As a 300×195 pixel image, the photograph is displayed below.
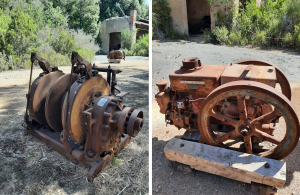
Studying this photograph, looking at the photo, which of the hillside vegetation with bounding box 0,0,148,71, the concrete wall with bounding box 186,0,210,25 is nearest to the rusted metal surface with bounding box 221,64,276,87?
the hillside vegetation with bounding box 0,0,148,71

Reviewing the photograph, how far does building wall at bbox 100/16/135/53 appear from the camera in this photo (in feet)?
70.0

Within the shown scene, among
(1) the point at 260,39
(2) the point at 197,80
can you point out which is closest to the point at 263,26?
(1) the point at 260,39

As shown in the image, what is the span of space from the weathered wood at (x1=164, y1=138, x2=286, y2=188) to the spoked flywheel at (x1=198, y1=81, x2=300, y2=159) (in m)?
0.15

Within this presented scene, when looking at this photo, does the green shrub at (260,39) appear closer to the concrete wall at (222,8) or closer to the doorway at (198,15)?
the concrete wall at (222,8)

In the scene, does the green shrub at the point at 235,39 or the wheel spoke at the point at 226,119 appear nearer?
the wheel spoke at the point at 226,119

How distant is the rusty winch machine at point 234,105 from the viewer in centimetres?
231

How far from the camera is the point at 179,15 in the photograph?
12359 millimetres

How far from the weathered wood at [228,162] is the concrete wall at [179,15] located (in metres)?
10.6

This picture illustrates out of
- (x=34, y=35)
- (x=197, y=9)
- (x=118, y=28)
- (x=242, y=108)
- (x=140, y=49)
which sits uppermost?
(x=118, y=28)

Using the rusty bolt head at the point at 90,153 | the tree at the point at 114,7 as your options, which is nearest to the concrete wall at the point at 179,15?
the rusty bolt head at the point at 90,153

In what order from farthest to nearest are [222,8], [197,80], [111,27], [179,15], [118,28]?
[111,27]
[118,28]
[179,15]
[222,8]
[197,80]

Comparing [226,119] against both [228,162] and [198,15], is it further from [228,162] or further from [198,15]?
[198,15]

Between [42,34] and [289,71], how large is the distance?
1238cm

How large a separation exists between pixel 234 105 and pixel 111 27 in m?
21.6
